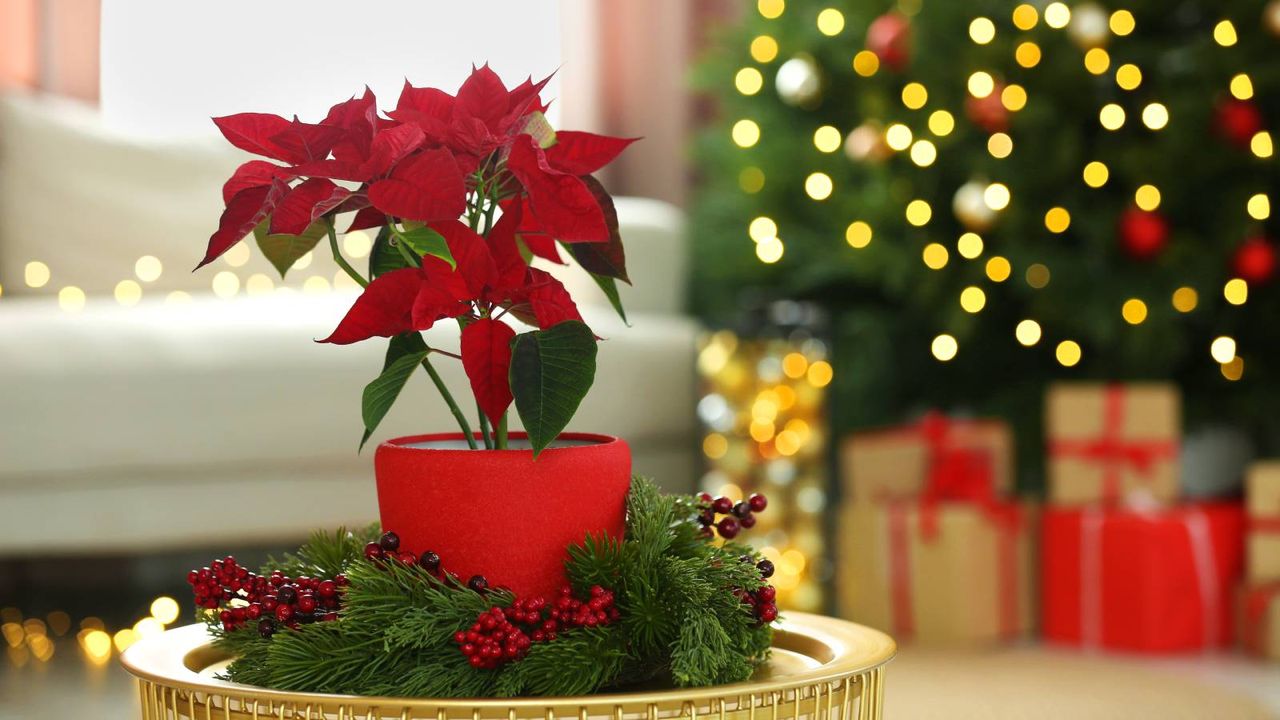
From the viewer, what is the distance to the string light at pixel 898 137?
2.06 meters

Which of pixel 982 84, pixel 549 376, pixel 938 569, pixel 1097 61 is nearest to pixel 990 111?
pixel 982 84

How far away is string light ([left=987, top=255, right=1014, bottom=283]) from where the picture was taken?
6.50ft

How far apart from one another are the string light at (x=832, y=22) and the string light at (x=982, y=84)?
0.98 feet

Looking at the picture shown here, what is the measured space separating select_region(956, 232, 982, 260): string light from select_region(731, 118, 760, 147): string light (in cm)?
47

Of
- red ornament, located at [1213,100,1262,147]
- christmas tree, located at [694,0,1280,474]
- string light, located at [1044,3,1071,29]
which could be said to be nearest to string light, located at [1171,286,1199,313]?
christmas tree, located at [694,0,1280,474]

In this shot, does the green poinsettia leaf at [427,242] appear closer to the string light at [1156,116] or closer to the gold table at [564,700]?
the gold table at [564,700]

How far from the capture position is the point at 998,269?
199cm

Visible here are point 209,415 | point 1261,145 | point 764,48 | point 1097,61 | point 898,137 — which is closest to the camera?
point 209,415

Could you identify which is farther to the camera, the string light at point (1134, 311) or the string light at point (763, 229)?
the string light at point (763, 229)

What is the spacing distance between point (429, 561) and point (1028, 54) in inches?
65.3

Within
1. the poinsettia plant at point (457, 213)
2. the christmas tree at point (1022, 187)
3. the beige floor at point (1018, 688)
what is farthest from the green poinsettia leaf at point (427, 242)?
the christmas tree at point (1022, 187)

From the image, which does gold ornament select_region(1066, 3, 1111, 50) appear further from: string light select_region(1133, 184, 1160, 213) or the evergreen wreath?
the evergreen wreath

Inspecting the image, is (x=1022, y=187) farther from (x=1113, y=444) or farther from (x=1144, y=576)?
(x=1144, y=576)

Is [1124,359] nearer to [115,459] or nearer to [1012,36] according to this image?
[1012,36]
